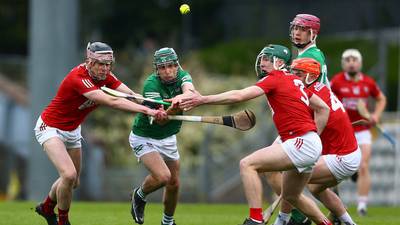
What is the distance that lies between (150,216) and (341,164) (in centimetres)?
427

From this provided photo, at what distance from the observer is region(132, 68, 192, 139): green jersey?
1359 centimetres

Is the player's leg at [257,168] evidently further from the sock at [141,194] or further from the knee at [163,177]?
the sock at [141,194]

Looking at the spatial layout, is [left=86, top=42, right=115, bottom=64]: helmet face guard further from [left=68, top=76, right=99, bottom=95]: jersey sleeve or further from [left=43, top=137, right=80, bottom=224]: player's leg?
[left=43, top=137, right=80, bottom=224]: player's leg

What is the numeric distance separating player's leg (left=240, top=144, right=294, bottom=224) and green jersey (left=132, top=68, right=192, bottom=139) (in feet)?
5.58

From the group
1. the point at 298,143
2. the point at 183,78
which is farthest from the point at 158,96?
the point at 298,143

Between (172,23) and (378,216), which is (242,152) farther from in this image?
(378,216)

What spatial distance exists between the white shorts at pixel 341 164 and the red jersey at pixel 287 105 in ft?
2.41

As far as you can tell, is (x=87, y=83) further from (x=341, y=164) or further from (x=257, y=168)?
(x=341, y=164)

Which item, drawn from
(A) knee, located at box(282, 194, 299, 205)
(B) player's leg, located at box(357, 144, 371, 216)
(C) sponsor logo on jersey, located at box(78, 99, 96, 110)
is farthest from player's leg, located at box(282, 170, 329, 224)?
(B) player's leg, located at box(357, 144, 371, 216)

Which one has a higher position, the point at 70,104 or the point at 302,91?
the point at 302,91

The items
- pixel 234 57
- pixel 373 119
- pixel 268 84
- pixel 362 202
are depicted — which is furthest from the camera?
pixel 234 57

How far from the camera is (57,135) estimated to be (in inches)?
537

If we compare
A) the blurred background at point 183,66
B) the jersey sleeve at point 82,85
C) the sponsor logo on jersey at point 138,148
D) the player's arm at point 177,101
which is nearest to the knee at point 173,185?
the sponsor logo on jersey at point 138,148

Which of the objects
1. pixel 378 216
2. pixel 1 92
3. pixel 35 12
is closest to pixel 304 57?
pixel 378 216
